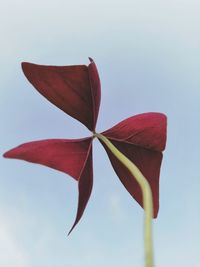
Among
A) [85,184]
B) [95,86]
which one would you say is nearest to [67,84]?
[95,86]

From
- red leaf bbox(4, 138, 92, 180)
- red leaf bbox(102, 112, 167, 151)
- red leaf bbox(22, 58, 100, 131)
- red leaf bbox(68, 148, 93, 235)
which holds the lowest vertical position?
red leaf bbox(68, 148, 93, 235)

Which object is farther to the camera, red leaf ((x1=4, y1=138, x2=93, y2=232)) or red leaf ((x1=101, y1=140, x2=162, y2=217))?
red leaf ((x1=101, y1=140, x2=162, y2=217))

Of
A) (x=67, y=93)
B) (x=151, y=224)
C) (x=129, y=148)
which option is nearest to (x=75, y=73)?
(x=67, y=93)

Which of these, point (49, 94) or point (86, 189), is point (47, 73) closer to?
point (49, 94)

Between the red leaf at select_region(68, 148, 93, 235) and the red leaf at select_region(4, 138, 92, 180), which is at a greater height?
the red leaf at select_region(4, 138, 92, 180)

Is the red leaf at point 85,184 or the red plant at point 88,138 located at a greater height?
the red plant at point 88,138
